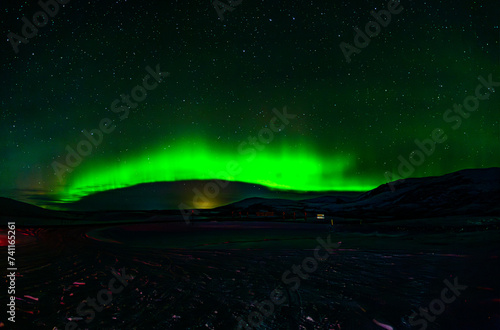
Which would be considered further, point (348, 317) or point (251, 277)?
point (251, 277)

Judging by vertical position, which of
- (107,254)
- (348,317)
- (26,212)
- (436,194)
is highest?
(26,212)

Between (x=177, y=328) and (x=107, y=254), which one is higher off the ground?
(x=107, y=254)

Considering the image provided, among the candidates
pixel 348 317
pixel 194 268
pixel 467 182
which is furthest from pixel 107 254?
pixel 467 182

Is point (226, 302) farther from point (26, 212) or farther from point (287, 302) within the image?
point (26, 212)

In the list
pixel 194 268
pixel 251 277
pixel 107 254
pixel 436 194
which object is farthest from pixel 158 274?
pixel 436 194

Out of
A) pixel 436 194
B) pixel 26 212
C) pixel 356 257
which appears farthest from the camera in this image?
pixel 436 194

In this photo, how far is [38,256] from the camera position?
12016 mm

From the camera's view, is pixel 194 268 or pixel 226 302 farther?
pixel 194 268

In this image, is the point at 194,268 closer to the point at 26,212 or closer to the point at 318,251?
the point at 318,251

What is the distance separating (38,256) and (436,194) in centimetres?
14576

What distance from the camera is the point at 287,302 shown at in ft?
19.7

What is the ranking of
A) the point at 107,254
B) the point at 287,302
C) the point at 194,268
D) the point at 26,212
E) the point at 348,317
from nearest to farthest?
the point at 348,317 < the point at 287,302 < the point at 194,268 < the point at 107,254 < the point at 26,212

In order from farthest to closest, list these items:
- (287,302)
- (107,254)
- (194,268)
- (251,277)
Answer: (107,254)
(194,268)
(251,277)
(287,302)

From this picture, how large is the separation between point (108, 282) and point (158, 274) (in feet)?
4.28
